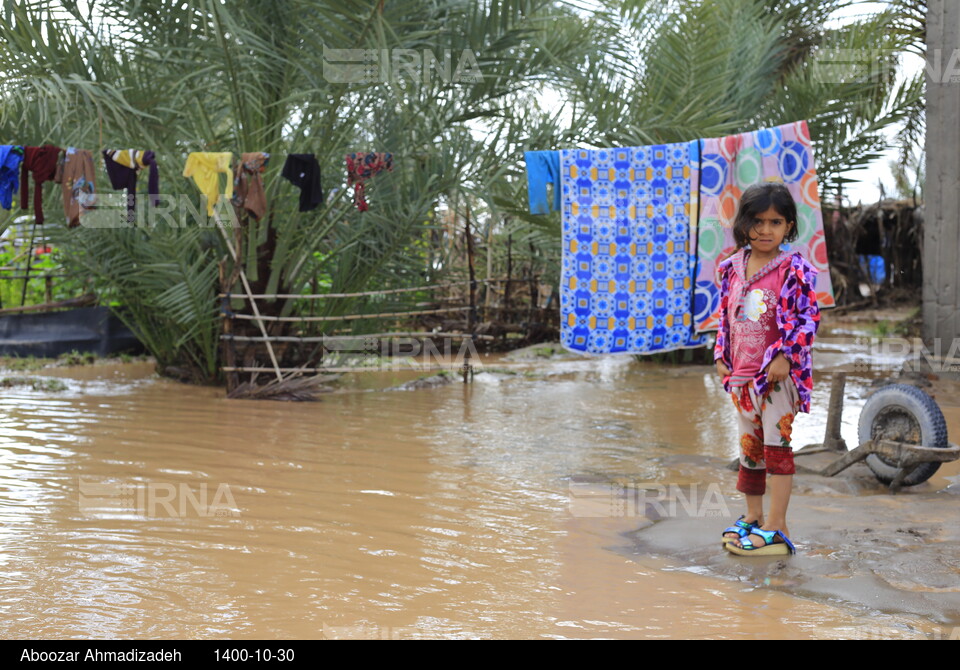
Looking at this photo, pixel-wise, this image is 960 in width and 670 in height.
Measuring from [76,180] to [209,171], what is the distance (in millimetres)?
997

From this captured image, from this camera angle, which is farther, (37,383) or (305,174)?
(37,383)

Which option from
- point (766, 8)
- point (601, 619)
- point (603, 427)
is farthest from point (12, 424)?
point (766, 8)

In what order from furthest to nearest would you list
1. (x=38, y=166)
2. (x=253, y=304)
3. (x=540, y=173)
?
(x=253, y=304) → (x=38, y=166) → (x=540, y=173)

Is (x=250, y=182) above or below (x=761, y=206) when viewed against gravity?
above

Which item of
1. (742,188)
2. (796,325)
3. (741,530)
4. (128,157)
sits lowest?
(741,530)

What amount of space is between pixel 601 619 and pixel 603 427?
373cm

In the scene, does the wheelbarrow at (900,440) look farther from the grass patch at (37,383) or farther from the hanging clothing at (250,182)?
the grass patch at (37,383)

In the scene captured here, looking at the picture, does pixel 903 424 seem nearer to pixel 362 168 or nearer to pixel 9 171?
pixel 362 168

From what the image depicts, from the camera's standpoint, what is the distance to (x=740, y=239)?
3.65m

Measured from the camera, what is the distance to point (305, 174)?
7531mm

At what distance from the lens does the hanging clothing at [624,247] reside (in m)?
6.99

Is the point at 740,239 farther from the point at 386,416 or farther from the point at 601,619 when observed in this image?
the point at 386,416
